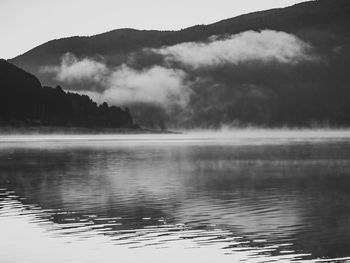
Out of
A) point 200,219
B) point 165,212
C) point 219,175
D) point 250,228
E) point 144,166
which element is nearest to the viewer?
point 250,228

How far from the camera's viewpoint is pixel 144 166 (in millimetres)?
77125

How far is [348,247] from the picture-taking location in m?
26.8

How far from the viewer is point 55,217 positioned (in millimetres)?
35250

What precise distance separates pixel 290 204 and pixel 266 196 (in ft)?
15.2

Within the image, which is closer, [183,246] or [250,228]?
[183,246]

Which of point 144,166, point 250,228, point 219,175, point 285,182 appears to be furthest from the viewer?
point 144,166

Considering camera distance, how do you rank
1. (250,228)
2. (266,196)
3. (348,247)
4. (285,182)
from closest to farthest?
(348,247)
(250,228)
(266,196)
(285,182)

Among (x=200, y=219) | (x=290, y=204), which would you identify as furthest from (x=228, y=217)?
(x=290, y=204)

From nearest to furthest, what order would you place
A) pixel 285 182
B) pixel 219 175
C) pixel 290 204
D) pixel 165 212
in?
pixel 165 212
pixel 290 204
pixel 285 182
pixel 219 175

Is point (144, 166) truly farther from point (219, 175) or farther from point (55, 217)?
point (55, 217)

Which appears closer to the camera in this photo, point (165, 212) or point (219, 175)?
point (165, 212)

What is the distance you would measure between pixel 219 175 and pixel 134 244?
36.6 m

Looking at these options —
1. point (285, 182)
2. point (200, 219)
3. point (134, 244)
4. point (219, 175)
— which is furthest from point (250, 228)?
point (219, 175)

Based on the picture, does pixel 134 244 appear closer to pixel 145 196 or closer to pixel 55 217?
pixel 55 217
